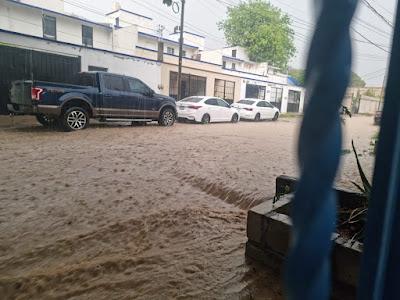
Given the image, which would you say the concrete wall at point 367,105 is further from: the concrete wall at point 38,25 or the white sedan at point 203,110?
the concrete wall at point 38,25

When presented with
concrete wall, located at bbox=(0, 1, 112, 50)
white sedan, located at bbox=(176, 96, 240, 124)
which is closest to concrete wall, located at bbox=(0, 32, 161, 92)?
white sedan, located at bbox=(176, 96, 240, 124)

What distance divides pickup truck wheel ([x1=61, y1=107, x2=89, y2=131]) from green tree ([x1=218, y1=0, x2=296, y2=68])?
33.0 m

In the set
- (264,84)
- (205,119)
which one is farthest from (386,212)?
(264,84)

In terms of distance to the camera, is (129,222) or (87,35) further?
(87,35)

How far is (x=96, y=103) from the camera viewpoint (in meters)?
9.53

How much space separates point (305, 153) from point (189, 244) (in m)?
2.69

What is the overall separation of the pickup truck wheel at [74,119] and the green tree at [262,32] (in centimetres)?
3295

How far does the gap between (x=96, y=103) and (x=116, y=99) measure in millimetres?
767

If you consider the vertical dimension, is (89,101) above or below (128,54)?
below

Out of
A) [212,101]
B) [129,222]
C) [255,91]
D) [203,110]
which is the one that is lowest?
[129,222]

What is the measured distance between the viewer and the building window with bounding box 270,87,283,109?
28.1m

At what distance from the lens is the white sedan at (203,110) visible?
13438 mm

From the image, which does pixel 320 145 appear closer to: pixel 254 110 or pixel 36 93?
pixel 36 93

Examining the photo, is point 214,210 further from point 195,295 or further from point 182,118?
point 182,118
